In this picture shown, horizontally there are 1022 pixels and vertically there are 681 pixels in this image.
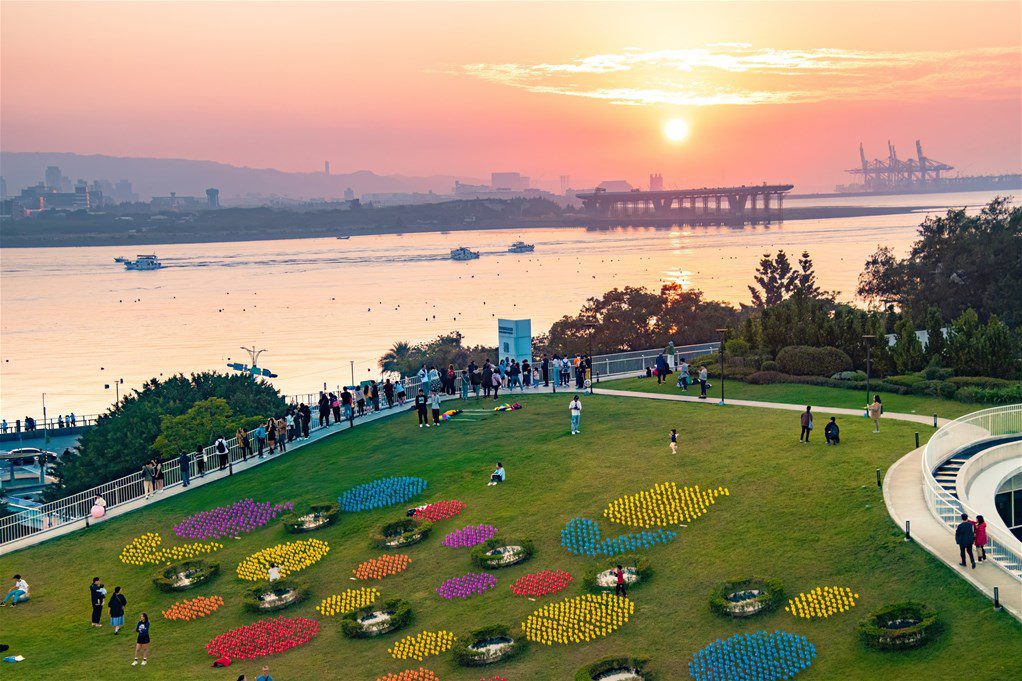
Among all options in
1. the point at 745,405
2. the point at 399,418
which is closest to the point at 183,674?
the point at 399,418

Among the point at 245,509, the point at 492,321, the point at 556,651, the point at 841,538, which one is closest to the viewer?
the point at 556,651

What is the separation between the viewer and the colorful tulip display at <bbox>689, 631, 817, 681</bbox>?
21.4 metres

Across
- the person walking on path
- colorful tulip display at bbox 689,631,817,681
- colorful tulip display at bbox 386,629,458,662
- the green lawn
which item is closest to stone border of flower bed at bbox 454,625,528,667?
the green lawn

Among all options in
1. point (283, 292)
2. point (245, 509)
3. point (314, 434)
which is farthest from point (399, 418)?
point (283, 292)

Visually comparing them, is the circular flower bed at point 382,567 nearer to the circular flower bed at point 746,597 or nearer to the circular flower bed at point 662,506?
the circular flower bed at point 662,506

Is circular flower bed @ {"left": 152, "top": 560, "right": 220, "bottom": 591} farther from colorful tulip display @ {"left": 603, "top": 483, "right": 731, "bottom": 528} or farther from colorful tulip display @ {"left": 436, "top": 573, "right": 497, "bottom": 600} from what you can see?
colorful tulip display @ {"left": 603, "top": 483, "right": 731, "bottom": 528}

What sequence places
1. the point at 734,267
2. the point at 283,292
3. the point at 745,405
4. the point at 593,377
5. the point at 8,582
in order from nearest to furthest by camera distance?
the point at 8,582
the point at 745,405
the point at 593,377
the point at 283,292
the point at 734,267

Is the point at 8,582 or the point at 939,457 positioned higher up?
the point at 939,457

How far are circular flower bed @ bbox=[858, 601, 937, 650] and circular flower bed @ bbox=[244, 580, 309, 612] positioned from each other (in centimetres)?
Result: 1504

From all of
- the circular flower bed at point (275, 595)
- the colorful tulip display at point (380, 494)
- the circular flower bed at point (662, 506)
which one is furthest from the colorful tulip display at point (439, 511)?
the circular flower bed at point (662, 506)

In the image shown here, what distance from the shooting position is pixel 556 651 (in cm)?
2369

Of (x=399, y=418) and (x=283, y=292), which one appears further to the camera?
(x=283, y=292)

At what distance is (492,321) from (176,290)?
85.0 metres

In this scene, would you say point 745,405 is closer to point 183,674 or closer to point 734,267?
point 183,674
